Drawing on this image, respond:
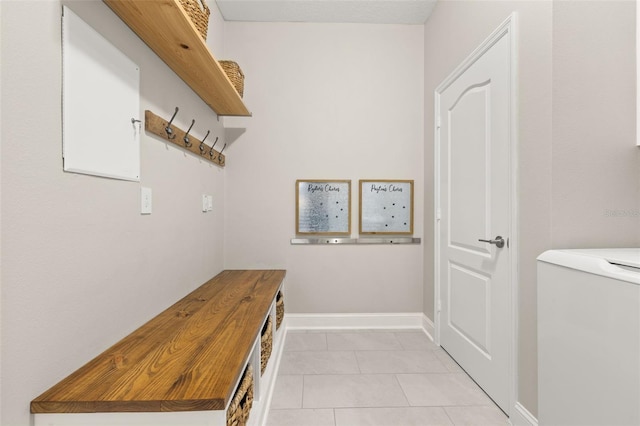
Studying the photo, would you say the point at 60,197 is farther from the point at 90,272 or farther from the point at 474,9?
the point at 474,9

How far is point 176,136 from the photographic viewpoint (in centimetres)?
178

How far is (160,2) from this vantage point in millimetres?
1182

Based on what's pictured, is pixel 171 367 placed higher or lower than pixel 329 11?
lower

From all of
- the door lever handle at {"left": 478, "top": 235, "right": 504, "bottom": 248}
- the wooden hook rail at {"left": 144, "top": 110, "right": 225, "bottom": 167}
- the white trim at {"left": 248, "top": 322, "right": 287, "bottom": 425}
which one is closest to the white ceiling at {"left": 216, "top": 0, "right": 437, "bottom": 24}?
the wooden hook rail at {"left": 144, "top": 110, "right": 225, "bottom": 167}

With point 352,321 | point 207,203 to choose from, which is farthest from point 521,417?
point 207,203

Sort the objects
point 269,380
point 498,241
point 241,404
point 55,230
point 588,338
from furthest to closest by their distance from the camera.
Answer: point 269,380 < point 498,241 < point 241,404 < point 588,338 < point 55,230

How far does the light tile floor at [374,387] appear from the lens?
1.65 metres

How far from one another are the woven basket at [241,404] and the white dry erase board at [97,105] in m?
0.97

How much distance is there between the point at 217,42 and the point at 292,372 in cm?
271

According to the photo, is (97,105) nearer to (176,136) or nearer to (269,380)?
(176,136)

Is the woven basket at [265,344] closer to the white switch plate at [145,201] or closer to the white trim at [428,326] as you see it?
the white switch plate at [145,201]

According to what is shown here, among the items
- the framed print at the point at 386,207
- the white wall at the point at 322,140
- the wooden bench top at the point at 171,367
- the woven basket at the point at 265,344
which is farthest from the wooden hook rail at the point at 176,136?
the framed print at the point at 386,207

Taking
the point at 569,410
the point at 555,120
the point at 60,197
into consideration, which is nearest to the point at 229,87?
the point at 60,197

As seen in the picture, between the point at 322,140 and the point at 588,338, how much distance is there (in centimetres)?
231
